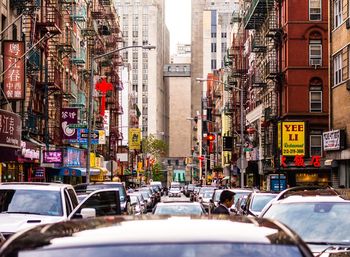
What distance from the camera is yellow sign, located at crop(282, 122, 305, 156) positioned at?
54.9 m

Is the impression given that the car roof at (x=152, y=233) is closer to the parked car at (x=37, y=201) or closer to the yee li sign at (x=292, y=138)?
the parked car at (x=37, y=201)

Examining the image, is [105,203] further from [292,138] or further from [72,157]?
[72,157]

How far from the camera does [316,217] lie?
11391 millimetres

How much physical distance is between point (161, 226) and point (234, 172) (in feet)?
319

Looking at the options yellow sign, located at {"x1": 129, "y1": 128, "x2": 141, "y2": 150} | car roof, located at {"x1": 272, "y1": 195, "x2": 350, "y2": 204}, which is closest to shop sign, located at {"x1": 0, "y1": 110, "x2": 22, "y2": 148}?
car roof, located at {"x1": 272, "y1": 195, "x2": 350, "y2": 204}

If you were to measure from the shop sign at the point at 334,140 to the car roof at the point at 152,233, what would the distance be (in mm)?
42366

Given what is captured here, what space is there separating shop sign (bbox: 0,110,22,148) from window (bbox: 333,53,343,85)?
21.0 m

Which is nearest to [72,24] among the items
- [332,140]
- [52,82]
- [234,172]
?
[52,82]

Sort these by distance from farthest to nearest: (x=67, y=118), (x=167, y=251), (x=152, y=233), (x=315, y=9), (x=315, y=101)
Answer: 1. (x=315, y=101)
2. (x=315, y=9)
3. (x=67, y=118)
4. (x=152, y=233)
5. (x=167, y=251)

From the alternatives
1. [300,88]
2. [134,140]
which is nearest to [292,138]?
[300,88]

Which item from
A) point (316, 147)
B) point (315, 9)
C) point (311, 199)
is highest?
point (315, 9)

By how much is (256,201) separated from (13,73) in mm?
16180

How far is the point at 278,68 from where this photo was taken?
65.4 metres

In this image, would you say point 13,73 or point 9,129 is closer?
point 9,129
